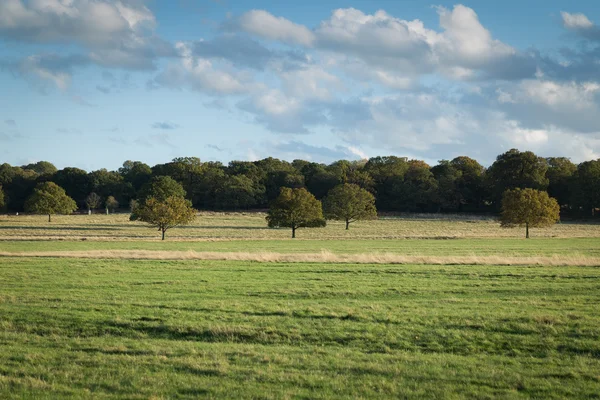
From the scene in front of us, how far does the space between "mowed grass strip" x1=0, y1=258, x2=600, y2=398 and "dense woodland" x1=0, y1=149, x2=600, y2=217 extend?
96905 mm

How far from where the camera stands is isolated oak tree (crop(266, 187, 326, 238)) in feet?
229

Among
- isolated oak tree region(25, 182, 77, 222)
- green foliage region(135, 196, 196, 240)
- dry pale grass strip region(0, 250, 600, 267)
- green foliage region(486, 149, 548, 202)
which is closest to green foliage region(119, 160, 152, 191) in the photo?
isolated oak tree region(25, 182, 77, 222)

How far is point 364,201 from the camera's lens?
82.1 metres

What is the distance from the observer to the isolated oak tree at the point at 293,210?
69.9m

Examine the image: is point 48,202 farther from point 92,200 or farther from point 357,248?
point 357,248

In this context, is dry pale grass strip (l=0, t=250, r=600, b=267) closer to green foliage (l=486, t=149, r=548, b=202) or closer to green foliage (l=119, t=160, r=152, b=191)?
green foliage (l=486, t=149, r=548, b=202)

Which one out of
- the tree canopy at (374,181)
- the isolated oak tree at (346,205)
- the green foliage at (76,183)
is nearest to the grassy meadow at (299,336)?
the isolated oak tree at (346,205)

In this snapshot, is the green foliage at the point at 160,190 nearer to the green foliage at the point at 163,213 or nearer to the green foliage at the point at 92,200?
→ the green foliage at the point at 163,213

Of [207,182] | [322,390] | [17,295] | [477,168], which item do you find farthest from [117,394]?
[477,168]

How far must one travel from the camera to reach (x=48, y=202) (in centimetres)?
8869

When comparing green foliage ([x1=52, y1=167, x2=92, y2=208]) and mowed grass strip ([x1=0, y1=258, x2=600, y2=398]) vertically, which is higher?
green foliage ([x1=52, y1=167, x2=92, y2=208])

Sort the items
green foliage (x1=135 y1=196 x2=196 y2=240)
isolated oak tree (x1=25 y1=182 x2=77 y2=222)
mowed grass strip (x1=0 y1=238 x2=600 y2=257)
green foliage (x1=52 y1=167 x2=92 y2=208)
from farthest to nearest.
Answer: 1. green foliage (x1=52 y1=167 x2=92 y2=208)
2. isolated oak tree (x1=25 y1=182 x2=77 y2=222)
3. green foliage (x1=135 y1=196 x2=196 y2=240)
4. mowed grass strip (x1=0 y1=238 x2=600 y2=257)

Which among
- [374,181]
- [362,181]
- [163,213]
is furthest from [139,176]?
[163,213]

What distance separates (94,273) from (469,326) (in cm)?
1816
